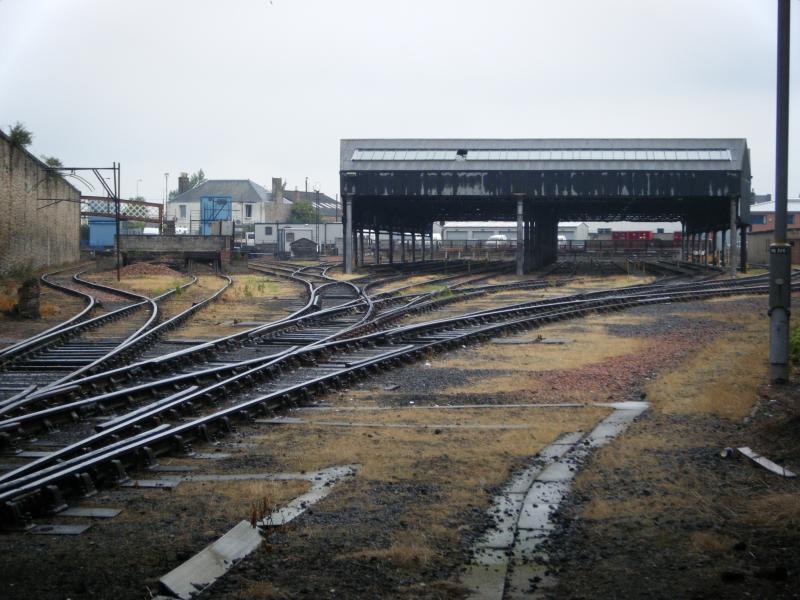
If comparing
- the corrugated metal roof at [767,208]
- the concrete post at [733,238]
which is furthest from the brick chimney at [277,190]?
the concrete post at [733,238]

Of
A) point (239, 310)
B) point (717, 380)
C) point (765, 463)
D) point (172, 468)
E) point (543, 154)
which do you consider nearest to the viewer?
point (765, 463)

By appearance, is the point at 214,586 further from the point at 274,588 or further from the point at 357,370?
the point at 357,370

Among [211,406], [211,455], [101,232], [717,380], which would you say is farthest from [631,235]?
[211,455]

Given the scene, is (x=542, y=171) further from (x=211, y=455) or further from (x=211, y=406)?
(x=211, y=455)

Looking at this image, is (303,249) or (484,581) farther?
(303,249)

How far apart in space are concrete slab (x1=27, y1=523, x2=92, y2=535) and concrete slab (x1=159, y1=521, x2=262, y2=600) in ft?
3.64

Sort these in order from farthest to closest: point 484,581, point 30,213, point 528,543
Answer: point 30,213 < point 528,543 < point 484,581

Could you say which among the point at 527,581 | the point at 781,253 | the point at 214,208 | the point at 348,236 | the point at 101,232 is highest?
the point at 214,208

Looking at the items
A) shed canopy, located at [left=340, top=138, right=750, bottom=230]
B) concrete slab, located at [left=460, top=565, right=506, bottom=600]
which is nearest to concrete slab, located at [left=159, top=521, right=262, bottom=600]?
concrete slab, located at [left=460, top=565, right=506, bottom=600]

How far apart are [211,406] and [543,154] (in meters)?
34.1

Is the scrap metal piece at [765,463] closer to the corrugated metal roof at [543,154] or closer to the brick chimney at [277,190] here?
the corrugated metal roof at [543,154]

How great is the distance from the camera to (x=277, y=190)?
380 ft

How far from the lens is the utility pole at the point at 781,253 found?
10.9m

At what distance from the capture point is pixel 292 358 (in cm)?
1272
